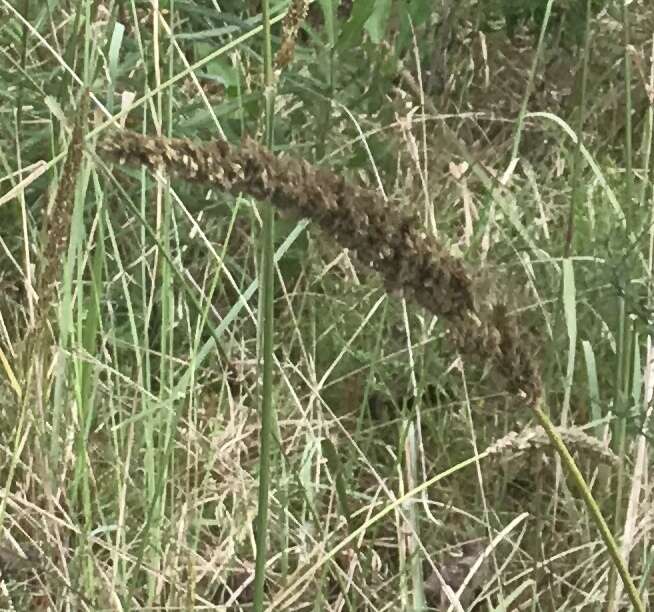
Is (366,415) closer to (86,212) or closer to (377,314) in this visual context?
(377,314)

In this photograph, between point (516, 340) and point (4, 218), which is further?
point (4, 218)

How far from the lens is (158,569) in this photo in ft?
2.95

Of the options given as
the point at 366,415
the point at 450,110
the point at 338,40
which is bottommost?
the point at 366,415

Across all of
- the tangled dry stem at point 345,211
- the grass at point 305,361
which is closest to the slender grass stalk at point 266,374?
the grass at point 305,361

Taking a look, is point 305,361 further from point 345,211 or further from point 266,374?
point 345,211

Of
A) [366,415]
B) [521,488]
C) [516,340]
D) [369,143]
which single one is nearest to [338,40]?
[369,143]

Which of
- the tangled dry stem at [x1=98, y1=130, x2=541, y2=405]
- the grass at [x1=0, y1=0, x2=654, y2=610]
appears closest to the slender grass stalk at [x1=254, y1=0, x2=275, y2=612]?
the grass at [x1=0, y1=0, x2=654, y2=610]

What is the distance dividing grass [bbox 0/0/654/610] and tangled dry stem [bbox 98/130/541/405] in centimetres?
15

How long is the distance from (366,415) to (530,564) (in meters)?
0.30

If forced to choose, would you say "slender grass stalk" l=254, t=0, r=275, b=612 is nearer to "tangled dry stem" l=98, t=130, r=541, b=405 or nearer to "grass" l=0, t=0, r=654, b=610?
"grass" l=0, t=0, r=654, b=610

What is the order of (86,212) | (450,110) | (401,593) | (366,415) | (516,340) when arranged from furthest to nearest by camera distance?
(450,110) → (86,212) → (366,415) → (401,593) → (516,340)

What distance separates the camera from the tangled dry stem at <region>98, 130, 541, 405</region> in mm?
403

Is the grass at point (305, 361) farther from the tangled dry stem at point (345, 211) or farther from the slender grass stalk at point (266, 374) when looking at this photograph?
the tangled dry stem at point (345, 211)

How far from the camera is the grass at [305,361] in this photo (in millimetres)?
896
